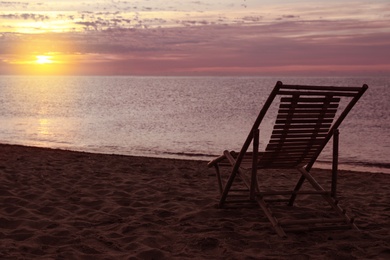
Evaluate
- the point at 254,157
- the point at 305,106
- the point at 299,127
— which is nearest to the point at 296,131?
the point at 299,127

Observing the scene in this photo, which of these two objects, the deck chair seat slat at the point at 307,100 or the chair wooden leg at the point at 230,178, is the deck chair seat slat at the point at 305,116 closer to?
the deck chair seat slat at the point at 307,100

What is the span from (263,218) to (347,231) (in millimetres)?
909

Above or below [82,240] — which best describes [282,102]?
above

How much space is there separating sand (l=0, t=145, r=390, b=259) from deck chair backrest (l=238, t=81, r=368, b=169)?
30.6 inches

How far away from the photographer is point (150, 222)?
5195 mm

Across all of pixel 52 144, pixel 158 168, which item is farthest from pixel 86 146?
pixel 158 168

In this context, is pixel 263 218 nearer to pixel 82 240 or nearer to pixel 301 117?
pixel 301 117

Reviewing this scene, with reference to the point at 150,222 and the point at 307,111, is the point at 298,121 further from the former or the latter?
the point at 150,222

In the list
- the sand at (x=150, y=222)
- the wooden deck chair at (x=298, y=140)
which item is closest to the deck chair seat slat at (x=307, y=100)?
the wooden deck chair at (x=298, y=140)

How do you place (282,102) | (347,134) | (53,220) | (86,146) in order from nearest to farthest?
(282,102), (53,220), (86,146), (347,134)

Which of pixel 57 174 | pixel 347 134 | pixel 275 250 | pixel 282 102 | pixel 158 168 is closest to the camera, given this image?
pixel 275 250

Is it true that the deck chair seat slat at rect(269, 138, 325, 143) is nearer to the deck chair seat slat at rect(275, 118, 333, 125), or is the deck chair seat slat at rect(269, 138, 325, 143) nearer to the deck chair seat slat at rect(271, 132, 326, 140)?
the deck chair seat slat at rect(271, 132, 326, 140)

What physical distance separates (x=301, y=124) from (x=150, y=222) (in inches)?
74.1

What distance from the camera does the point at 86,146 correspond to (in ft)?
58.5
